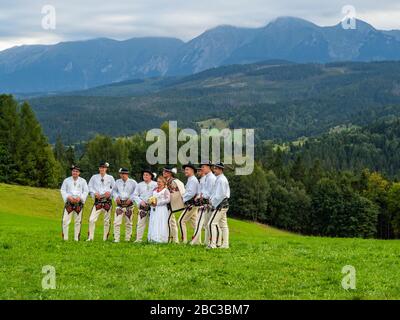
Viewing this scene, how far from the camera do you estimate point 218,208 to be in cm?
2325

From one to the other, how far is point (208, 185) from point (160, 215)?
234 cm

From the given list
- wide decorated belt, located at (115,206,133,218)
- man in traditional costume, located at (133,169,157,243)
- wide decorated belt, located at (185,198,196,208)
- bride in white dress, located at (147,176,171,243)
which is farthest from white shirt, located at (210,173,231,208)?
wide decorated belt, located at (115,206,133,218)

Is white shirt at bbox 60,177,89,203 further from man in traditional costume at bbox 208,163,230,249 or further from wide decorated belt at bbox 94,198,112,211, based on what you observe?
man in traditional costume at bbox 208,163,230,249

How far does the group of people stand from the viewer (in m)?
23.4

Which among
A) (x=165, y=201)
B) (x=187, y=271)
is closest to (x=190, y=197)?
(x=165, y=201)

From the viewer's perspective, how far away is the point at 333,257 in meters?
21.2

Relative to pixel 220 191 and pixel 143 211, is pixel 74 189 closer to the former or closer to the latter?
pixel 143 211

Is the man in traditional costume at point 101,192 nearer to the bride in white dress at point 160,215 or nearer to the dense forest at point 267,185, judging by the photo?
the bride in white dress at point 160,215

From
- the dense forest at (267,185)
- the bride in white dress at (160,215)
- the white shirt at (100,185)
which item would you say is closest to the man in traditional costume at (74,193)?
the white shirt at (100,185)

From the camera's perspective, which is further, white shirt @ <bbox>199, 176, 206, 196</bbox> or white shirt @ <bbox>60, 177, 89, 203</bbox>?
white shirt @ <bbox>60, 177, 89, 203</bbox>

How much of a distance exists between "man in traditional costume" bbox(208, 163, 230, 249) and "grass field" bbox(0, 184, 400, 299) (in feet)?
2.48

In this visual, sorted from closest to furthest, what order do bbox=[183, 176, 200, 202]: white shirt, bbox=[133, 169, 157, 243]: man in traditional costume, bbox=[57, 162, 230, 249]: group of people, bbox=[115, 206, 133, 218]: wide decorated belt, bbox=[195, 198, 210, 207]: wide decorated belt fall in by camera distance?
bbox=[57, 162, 230, 249]: group of people → bbox=[195, 198, 210, 207]: wide decorated belt → bbox=[183, 176, 200, 202]: white shirt → bbox=[133, 169, 157, 243]: man in traditional costume → bbox=[115, 206, 133, 218]: wide decorated belt
